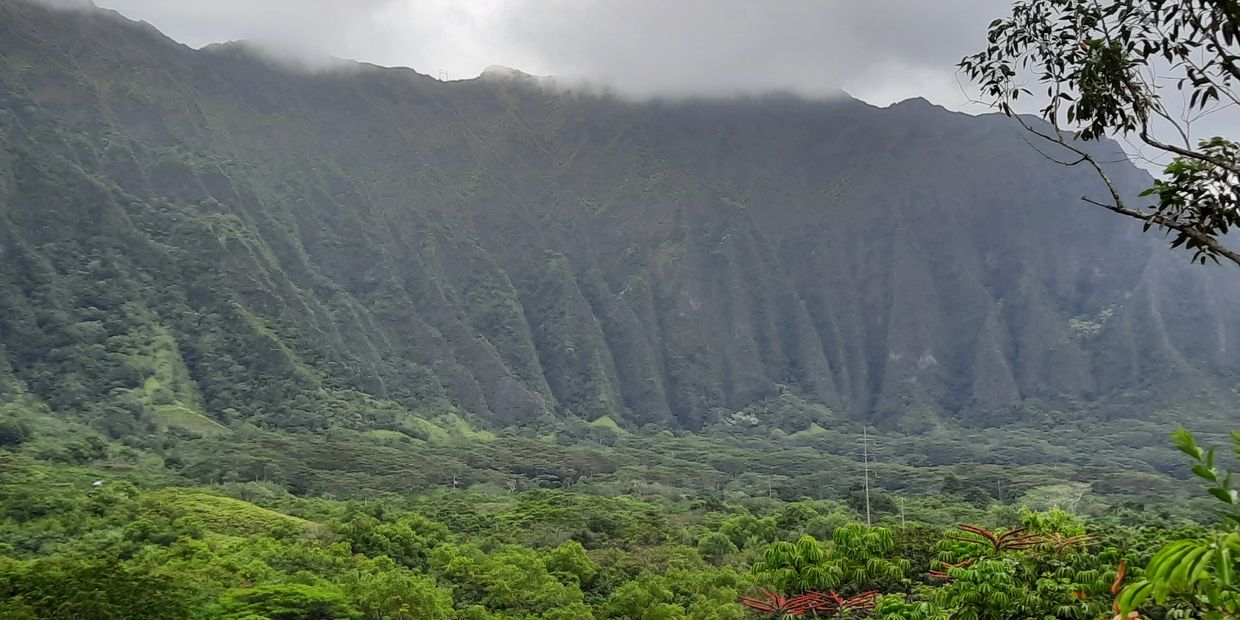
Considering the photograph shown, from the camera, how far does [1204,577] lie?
3205 millimetres

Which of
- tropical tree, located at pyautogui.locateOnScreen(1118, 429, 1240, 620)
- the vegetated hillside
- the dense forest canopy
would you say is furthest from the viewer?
the vegetated hillside

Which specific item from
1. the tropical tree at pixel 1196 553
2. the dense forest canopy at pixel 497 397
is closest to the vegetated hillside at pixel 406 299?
the dense forest canopy at pixel 497 397

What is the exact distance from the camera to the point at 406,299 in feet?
547

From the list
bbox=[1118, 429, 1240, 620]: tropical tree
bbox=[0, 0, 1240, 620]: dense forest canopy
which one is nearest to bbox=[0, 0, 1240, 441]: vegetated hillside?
bbox=[0, 0, 1240, 620]: dense forest canopy

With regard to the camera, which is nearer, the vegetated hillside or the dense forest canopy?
the dense forest canopy

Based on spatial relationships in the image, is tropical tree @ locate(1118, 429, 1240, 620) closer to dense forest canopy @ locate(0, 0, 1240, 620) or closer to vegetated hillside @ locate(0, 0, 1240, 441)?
dense forest canopy @ locate(0, 0, 1240, 620)

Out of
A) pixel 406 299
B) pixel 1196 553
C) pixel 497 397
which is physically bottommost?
pixel 497 397

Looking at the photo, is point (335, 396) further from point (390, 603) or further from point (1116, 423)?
point (1116, 423)

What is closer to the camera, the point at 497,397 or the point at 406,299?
the point at 497,397

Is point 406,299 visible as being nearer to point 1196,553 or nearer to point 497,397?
point 497,397

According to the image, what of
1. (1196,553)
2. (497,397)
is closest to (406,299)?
(497,397)

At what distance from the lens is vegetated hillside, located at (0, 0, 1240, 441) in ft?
412

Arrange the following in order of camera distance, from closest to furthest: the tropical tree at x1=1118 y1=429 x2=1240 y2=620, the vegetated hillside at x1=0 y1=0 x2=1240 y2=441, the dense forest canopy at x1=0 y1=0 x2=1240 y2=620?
1. the tropical tree at x1=1118 y1=429 x2=1240 y2=620
2. the dense forest canopy at x1=0 y1=0 x2=1240 y2=620
3. the vegetated hillside at x1=0 y1=0 x2=1240 y2=441

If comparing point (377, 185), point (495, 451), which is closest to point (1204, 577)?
point (495, 451)
